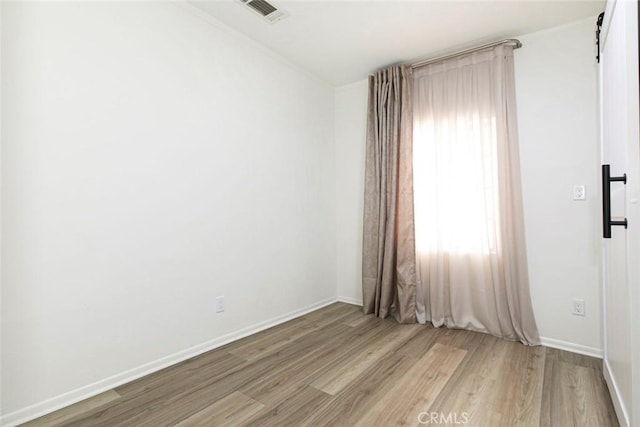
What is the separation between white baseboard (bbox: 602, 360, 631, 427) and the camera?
1.41 meters

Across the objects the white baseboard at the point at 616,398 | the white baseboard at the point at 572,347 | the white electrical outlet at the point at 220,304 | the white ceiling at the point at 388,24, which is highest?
the white ceiling at the point at 388,24

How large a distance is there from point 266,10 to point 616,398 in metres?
3.14

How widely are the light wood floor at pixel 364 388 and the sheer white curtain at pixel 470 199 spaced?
0.30 meters

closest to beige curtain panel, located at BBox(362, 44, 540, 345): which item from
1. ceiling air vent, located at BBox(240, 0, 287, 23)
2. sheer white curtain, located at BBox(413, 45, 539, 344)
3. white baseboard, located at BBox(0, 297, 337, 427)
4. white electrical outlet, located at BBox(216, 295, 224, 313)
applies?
sheer white curtain, located at BBox(413, 45, 539, 344)

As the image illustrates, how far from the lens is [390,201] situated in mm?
3125

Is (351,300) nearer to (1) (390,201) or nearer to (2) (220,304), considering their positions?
→ (1) (390,201)

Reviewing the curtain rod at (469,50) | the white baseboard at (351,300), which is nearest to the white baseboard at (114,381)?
the white baseboard at (351,300)

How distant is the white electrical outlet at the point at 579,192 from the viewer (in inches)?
91.4

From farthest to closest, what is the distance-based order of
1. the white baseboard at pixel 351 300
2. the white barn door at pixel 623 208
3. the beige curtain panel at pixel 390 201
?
the white baseboard at pixel 351 300, the beige curtain panel at pixel 390 201, the white barn door at pixel 623 208

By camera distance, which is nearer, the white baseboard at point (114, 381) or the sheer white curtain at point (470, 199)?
the white baseboard at point (114, 381)

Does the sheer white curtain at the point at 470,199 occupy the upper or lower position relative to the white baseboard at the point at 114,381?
upper

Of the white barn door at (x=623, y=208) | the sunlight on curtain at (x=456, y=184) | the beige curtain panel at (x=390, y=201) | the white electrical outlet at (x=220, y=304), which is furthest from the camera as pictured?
the beige curtain panel at (x=390, y=201)

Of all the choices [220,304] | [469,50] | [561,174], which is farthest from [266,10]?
[561,174]

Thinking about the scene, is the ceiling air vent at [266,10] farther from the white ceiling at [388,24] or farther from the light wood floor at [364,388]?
the light wood floor at [364,388]
